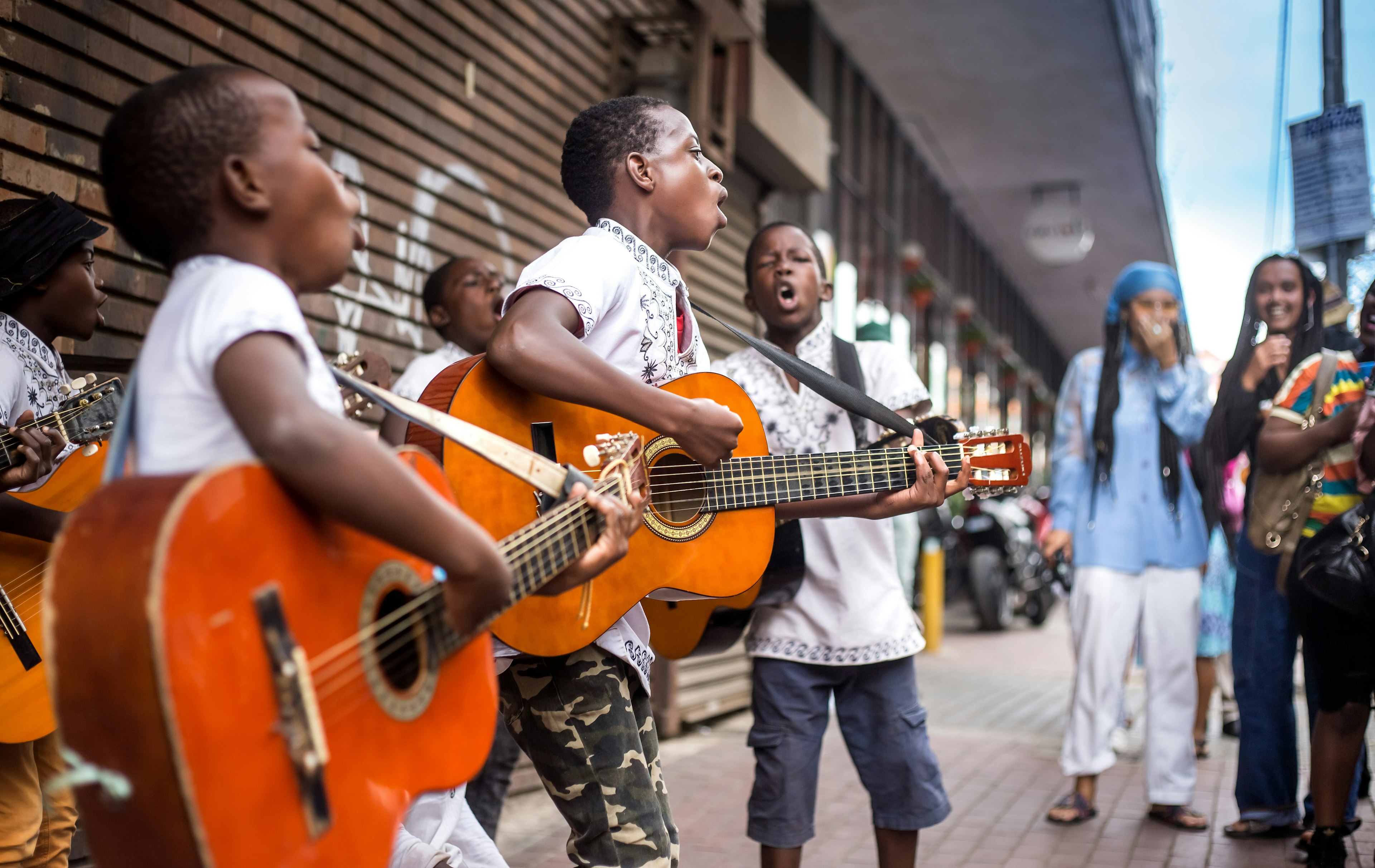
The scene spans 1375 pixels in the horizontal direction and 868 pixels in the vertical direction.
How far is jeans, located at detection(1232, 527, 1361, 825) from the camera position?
4371 millimetres

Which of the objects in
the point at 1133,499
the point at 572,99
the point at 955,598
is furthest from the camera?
the point at 955,598

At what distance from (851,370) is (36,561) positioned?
2296 millimetres

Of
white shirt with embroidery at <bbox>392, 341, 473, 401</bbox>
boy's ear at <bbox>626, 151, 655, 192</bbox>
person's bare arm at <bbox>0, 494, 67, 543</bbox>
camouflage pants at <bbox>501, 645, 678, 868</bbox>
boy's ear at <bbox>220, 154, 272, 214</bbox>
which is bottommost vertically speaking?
camouflage pants at <bbox>501, 645, 678, 868</bbox>

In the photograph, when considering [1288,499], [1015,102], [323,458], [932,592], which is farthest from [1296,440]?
[1015,102]

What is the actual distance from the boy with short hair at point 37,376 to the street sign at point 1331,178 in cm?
515

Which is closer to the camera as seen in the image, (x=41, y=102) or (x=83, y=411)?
(x=83, y=411)

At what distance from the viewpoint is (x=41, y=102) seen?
10.1 ft

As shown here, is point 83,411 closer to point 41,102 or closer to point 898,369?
point 41,102

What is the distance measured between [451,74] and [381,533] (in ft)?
12.5

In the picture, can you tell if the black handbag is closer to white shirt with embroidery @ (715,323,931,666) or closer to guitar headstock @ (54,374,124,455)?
white shirt with embroidery @ (715,323,931,666)

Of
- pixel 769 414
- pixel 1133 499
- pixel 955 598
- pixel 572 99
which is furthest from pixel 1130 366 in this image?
pixel 955 598

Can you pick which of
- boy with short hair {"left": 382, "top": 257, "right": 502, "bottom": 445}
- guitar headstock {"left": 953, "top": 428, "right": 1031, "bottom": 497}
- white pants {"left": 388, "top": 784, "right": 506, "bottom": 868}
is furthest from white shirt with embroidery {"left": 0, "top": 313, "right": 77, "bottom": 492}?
guitar headstock {"left": 953, "top": 428, "right": 1031, "bottom": 497}

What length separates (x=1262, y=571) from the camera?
4477 mm

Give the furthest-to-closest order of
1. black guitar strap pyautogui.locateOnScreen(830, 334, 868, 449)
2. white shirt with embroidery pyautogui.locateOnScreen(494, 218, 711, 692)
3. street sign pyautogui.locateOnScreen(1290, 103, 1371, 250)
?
1. street sign pyautogui.locateOnScreen(1290, 103, 1371, 250)
2. black guitar strap pyautogui.locateOnScreen(830, 334, 868, 449)
3. white shirt with embroidery pyautogui.locateOnScreen(494, 218, 711, 692)
